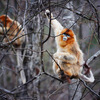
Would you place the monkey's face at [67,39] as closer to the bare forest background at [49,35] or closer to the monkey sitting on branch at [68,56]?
the monkey sitting on branch at [68,56]

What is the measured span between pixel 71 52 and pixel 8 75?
32.7 feet

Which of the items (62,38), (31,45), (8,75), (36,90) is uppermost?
(62,38)

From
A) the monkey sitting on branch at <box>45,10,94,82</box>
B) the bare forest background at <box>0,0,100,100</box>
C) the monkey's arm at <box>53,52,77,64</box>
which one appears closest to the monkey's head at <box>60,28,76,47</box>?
the monkey sitting on branch at <box>45,10,94,82</box>

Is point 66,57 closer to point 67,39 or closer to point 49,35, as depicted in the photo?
point 67,39

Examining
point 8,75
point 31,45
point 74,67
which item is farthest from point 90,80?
point 8,75

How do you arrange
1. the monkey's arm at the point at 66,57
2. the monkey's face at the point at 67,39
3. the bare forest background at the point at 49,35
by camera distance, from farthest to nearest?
1. the monkey's face at the point at 67,39
2. the monkey's arm at the point at 66,57
3. the bare forest background at the point at 49,35

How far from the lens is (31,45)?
5.66 metres

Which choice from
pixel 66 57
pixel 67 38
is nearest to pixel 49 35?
pixel 66 57

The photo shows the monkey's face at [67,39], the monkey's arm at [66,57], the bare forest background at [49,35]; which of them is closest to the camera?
the bare forest background at [49,35]

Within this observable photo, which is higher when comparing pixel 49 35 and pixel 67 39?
pixel 49 35

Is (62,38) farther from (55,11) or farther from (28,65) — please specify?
(28,65)

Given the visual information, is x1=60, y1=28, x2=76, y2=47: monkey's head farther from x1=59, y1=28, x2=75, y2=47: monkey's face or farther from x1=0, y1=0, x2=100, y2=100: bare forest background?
x1=0, y1=0, x2=100, y2=100: bare forest background

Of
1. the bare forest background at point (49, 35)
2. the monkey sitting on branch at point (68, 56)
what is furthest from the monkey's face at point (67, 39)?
the bare forest background at point (49, 35)

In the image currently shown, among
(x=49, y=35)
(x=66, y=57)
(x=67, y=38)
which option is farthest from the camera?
(x=67, y=38)
